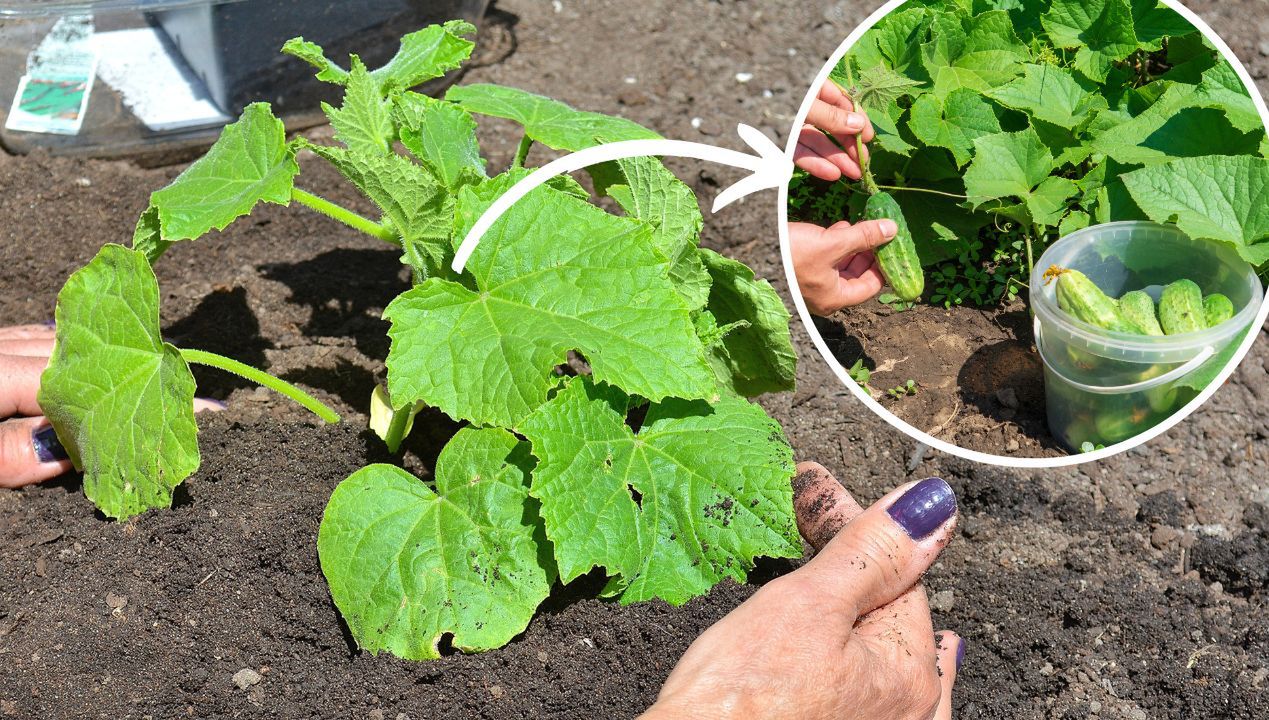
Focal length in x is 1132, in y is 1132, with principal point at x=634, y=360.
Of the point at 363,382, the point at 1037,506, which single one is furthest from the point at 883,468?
the point at 363,382

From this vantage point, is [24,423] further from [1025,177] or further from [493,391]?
[1025,177]

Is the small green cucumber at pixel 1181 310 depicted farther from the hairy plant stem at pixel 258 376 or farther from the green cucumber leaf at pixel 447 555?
the hairy plant stem at pixel 258 376

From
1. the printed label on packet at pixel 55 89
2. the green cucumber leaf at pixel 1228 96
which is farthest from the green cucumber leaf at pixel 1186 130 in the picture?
the printed label on packet at pixel 55 89

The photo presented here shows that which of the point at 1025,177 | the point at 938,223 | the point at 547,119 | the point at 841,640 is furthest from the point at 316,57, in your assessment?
the point at 841,640

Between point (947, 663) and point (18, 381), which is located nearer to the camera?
point (947, 663)

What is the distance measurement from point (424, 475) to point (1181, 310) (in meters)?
1.60

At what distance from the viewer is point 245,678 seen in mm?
2244

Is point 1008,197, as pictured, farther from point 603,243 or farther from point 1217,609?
point 1217,609

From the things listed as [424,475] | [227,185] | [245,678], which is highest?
[227,185]

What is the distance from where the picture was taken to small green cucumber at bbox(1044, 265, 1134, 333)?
1.68 metres

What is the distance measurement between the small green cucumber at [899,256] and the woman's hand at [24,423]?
6.36 ft

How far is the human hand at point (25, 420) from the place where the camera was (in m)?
2.61

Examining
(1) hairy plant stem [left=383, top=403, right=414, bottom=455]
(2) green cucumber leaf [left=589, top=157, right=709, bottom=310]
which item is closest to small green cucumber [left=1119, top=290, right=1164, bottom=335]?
(2) green cucumber leaf [left=589, top=157, right=709, bottom=310]

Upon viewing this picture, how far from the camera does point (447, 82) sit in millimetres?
4184
